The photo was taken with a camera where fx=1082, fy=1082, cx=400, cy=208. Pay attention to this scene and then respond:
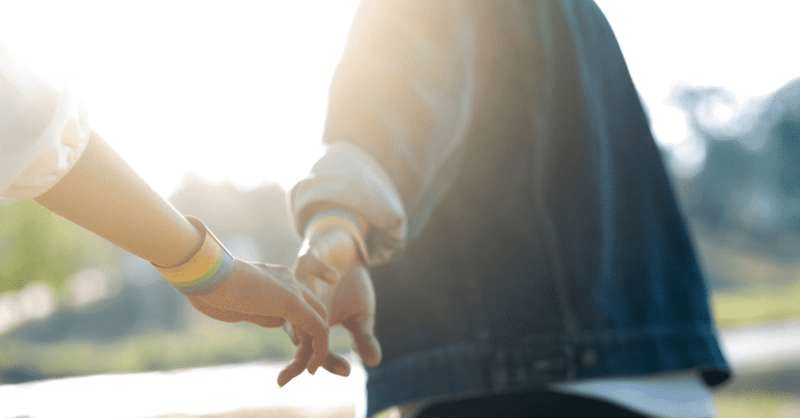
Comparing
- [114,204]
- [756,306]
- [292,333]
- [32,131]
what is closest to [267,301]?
[292,333]

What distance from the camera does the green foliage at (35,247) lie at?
22.2 meters

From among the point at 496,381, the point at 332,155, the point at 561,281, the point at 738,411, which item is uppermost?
the point at 738,411

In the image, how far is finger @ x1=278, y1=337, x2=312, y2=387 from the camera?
1.11 metres

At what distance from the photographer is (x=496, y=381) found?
1.35 metres

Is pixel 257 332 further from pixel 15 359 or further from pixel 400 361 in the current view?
pixel 400 361

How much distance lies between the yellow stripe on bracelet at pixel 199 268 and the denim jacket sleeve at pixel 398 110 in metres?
0.20

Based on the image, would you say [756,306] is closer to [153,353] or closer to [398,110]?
[153,353]

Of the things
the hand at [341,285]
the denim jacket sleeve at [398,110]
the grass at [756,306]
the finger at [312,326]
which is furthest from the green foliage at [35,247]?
the finger at [312,326]

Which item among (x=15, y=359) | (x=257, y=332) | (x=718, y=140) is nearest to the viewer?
(x=15, y=359)

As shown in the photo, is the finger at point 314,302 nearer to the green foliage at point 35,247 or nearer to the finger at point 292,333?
the finger at point 292,333

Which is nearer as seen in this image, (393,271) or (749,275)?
(393,271)

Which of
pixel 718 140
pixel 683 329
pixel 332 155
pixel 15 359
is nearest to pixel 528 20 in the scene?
pixel 332 155

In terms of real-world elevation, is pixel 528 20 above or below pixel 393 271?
above

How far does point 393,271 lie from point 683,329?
39cm
